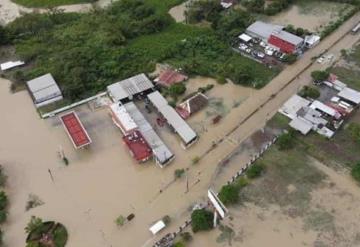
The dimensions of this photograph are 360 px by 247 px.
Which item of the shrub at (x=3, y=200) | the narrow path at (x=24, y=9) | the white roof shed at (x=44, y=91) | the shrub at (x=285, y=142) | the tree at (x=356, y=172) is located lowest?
the tree at (x=356, y=172)

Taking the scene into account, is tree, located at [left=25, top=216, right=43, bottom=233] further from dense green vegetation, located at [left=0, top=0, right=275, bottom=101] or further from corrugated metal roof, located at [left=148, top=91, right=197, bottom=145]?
dense green vegetation, located at [left=0, top=0, right=275, bottom=101]

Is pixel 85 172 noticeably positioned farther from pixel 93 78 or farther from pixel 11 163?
pixel 93 78

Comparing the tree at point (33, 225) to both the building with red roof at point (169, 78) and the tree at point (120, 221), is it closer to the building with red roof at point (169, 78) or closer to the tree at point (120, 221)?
the tree at point (120, 221)

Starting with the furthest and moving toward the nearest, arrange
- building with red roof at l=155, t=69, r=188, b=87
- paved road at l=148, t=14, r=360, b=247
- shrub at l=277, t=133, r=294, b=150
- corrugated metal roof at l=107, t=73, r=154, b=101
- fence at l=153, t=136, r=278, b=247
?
building with red roof at l=155, t=69, r=188, b=87, corrugated metal roof at l=107, t=73, r=154, b=101, shrub at l=277, t=133, r=294, b=150, paved road at l=148, t=14, r=360, b=247, fence at l=153, t=136, r=278, b=247

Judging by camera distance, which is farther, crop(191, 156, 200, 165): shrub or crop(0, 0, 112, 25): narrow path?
crop(0, 0, 112, 25): narrow path

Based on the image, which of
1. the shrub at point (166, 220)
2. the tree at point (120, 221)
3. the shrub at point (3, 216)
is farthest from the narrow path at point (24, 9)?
the shrub at point (166, 220)

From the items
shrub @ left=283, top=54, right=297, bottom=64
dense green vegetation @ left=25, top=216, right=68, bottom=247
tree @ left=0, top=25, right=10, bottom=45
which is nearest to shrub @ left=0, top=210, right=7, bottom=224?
dense green vegetation @ left=25, top=216, right=68, bottom=247
